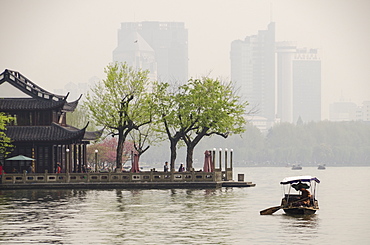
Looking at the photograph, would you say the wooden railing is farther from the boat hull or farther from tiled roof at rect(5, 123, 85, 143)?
the boat hull

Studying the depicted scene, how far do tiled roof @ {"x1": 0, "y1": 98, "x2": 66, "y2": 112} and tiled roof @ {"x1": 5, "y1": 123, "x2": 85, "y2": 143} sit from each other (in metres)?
1.82

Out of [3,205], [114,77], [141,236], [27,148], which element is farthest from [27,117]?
[141,236]

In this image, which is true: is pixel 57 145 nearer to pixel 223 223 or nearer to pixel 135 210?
pixel 135 210

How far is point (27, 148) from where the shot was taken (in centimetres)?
8281

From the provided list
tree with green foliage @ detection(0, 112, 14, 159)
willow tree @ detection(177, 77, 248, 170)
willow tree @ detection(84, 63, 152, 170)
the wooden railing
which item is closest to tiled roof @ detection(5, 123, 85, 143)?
tree with green foliage @ detection(0, 112, 14, 159)

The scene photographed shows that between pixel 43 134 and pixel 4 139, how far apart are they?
15.7 feet

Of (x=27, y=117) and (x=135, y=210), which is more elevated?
(x=27, y=117)

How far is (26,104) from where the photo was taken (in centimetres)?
8394

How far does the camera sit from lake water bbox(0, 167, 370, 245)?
40219 mm

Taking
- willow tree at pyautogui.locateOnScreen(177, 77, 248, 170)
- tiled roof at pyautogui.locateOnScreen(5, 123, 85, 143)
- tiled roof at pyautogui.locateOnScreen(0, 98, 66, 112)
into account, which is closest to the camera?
tiled roof at pyautogui.locateOnScreen(5, 123, 85, 143)

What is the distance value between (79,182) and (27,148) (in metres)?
8.37

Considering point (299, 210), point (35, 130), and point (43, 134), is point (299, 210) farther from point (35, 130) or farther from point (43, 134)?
point (35, 130)

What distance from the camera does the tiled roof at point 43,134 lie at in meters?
81.8

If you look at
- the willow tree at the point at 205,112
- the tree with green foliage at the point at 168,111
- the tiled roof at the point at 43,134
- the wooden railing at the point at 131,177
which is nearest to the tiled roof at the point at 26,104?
the tiled roof at the point at 43,134
